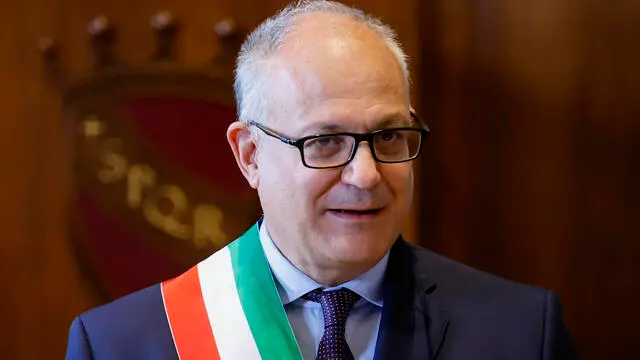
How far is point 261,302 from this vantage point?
1445mm

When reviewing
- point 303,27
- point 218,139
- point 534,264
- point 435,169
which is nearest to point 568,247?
point 534,264

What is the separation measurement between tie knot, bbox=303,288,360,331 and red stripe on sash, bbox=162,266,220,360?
22cm

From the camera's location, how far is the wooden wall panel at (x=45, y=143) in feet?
7.19

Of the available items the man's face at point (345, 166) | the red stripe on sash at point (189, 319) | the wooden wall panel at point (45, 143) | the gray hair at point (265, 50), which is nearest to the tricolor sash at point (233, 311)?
the red stripe on sash at point (189, 319)

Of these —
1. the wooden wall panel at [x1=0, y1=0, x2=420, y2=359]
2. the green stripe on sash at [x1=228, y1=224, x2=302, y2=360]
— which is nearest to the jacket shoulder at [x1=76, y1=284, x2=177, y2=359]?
the green stripe on sash at [x1=228, y1=224, x2=302, y2=360]

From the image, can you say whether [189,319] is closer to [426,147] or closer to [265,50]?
[265,50]

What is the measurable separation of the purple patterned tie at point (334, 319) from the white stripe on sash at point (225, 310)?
0.15 metres

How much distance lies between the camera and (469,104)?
7.22ft

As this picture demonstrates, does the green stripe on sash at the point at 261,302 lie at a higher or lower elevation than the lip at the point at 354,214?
lower

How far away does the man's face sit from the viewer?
1.26 m

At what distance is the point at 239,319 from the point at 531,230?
105 centimetres

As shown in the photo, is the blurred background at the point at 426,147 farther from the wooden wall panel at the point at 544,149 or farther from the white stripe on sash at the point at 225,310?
the white stripe on sash at the point at 225,310

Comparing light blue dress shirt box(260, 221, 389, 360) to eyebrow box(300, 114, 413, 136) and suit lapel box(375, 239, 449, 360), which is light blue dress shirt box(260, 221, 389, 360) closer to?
suit lapel box(375, 239, 449, 360)

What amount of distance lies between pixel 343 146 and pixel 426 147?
100 centimetres
